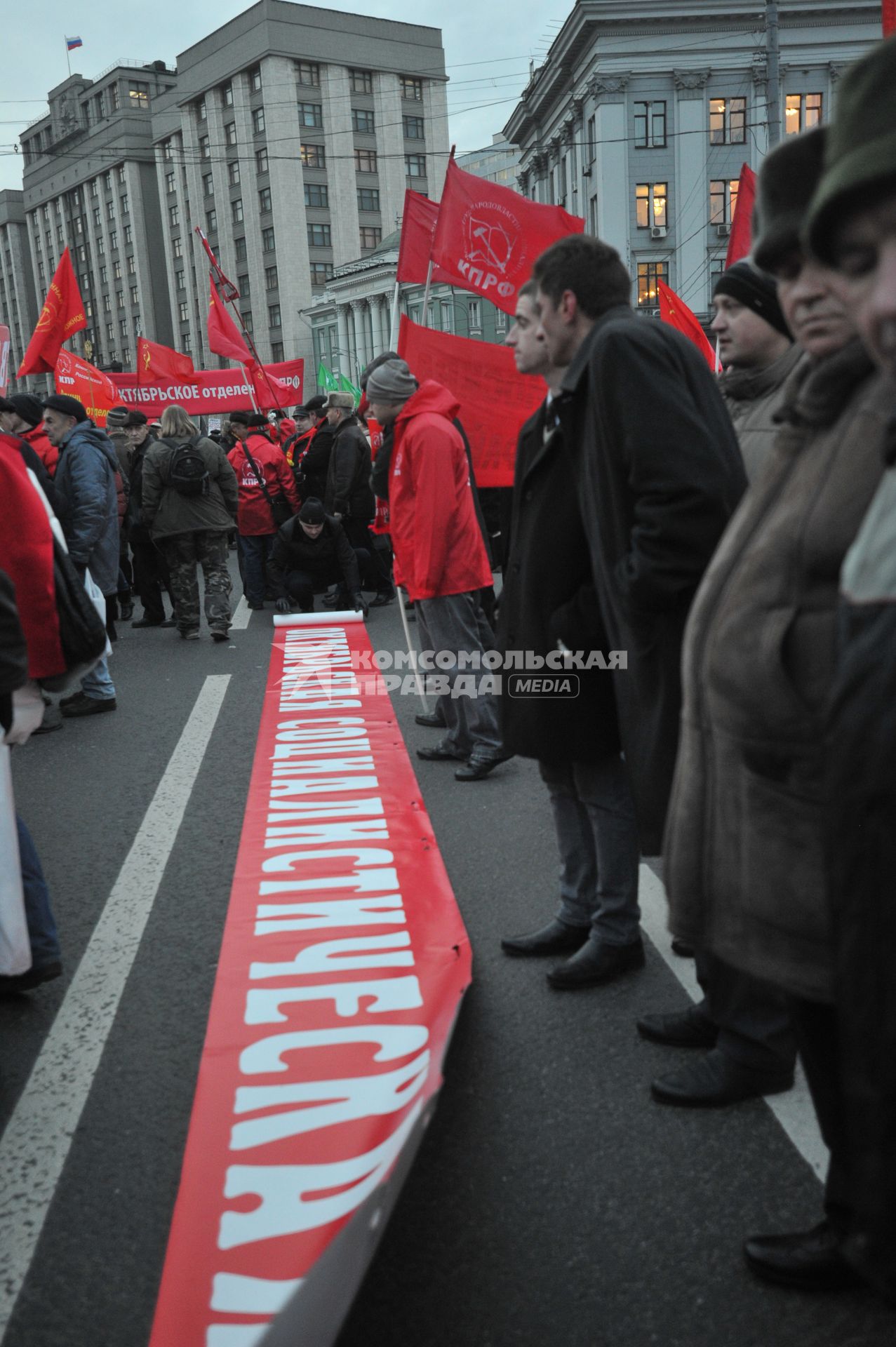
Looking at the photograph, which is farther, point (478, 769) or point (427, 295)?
point (427, 295)

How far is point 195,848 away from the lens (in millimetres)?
4473

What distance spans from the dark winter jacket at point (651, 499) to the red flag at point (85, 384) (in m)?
10.6

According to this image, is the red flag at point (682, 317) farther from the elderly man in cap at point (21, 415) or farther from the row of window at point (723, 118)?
the row of window at point (723, 118)

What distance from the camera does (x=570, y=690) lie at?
120 inches

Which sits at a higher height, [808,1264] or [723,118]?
[723,118]

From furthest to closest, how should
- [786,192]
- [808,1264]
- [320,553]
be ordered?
1. [320,553]
2. [808,1264]
3. [786,192]

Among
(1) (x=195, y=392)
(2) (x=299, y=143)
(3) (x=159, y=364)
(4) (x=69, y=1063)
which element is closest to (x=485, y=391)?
(4) (x=69, y=1063)

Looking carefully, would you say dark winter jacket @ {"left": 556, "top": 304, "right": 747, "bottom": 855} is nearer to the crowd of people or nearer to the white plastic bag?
the crowd of people

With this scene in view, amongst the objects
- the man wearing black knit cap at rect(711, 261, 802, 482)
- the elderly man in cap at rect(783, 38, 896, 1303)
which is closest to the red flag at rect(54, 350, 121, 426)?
the man wearing black knit cap at rect(711, 261, 802, 482)

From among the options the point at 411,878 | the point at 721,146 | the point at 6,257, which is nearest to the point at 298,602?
the point at 411,878

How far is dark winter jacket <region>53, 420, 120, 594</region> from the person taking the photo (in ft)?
23.0

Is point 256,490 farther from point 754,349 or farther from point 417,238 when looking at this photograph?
point 754,349

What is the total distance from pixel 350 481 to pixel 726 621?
30.1ft

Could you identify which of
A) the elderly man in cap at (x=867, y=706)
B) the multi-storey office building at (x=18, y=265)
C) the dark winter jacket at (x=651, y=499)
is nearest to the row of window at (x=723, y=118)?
the dark winter jacket at (x=651, y=499)
